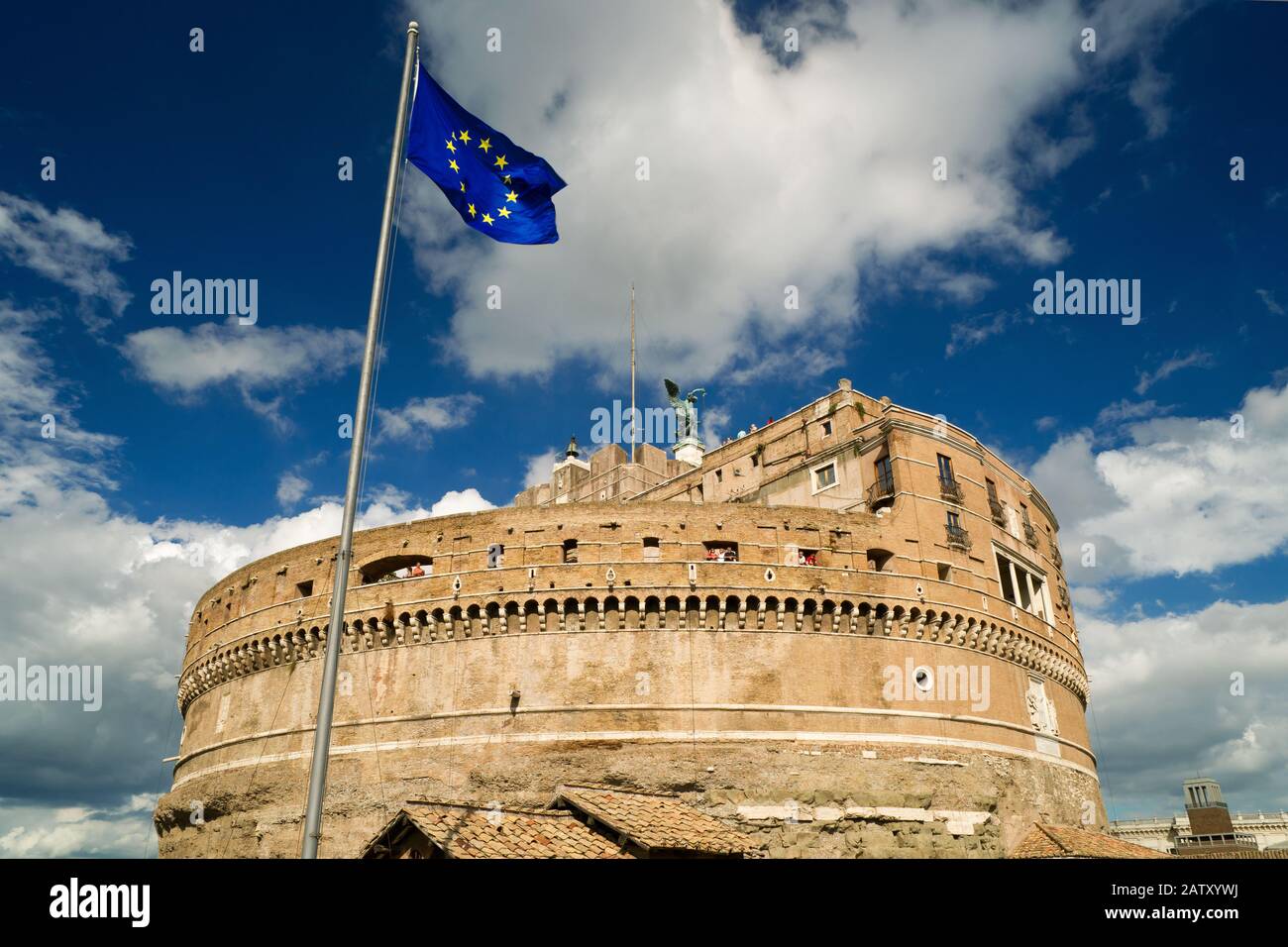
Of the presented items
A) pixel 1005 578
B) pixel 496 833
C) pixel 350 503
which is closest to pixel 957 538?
pixel 1005 578

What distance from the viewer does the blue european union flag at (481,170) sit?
43.9 feet

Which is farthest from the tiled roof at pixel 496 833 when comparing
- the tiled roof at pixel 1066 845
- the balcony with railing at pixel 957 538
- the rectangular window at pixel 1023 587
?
the rectangular window at pixel 1023 587

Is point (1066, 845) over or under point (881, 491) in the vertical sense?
under

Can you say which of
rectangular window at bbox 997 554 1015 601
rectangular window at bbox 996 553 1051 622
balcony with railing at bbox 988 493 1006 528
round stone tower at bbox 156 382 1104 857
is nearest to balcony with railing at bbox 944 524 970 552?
round stone tower at bbox 156 382 1104 857

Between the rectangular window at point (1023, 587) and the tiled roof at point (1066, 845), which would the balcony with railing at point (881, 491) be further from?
the tiled roof at point (1066, 845)

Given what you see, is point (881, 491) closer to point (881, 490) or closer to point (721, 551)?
point (881, 490)

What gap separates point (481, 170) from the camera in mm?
13805

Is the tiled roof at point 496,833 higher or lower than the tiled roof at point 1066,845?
higher

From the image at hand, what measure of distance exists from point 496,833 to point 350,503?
311 inches

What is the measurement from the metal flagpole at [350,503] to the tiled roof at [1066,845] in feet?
84.0

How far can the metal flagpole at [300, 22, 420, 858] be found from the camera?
9805 mm

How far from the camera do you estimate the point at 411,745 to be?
29219 millimetres
